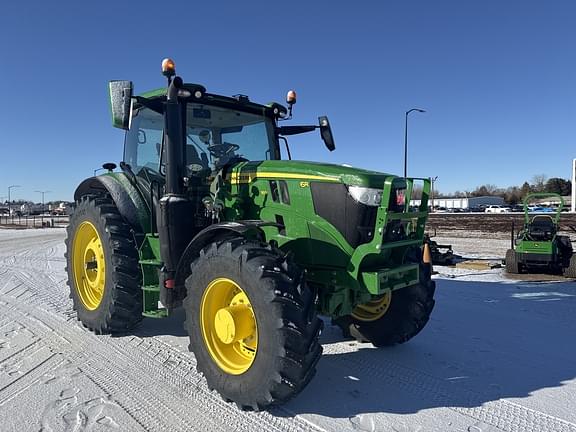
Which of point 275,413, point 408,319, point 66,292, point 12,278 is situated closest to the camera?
point 275,413

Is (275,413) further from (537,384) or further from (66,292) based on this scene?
(66,292)

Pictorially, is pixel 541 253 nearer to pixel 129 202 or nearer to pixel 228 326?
pixel 228 326

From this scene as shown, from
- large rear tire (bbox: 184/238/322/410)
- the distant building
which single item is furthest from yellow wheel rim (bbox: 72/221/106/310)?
the distant building

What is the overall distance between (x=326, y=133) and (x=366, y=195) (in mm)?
1879

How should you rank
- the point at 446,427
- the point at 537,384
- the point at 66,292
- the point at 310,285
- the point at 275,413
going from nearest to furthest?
the point at 446,427, the point at 275,413, the point at 537,384, the point at 310,285, the point at 66,292

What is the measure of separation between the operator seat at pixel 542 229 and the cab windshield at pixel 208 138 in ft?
24.8

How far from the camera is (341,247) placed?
372 cm

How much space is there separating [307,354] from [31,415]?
2015 mm

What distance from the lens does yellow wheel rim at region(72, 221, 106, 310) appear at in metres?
5.38

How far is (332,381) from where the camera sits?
12.5 ft

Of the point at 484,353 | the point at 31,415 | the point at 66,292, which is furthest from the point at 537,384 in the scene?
the point at 66,292

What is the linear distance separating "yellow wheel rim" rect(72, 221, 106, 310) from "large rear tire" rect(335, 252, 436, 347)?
9.76 ft

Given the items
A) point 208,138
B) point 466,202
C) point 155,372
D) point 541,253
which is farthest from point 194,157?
point 466,202

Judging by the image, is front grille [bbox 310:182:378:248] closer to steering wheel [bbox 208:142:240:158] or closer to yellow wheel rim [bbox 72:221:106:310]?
steering wheel [bbox 208:142:240:158]
